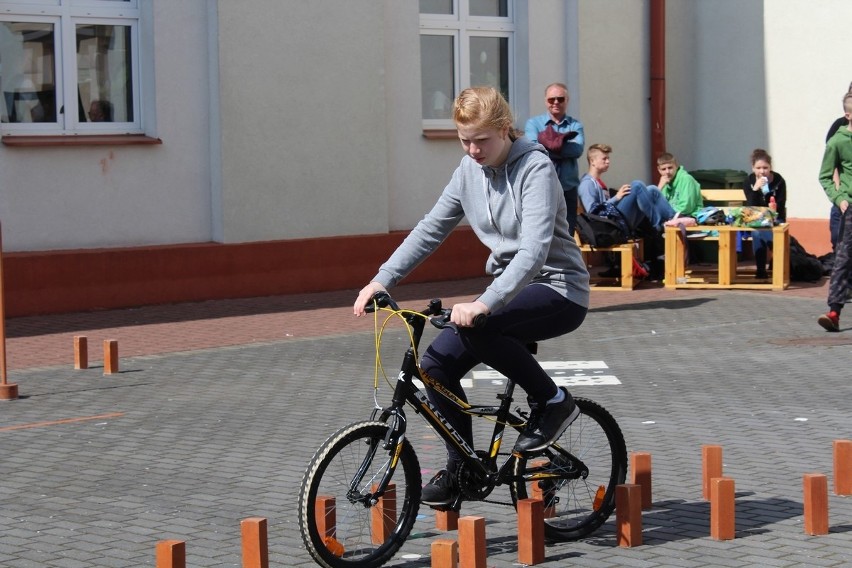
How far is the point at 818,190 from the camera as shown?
62.2 feet

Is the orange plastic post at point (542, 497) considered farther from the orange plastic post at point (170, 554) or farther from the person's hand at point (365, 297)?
the orange plastic post at point (170, 554)

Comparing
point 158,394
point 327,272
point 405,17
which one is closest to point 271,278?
point 327,272

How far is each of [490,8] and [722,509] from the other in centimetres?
1301

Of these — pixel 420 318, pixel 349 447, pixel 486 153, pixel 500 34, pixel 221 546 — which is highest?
pixel 500 34

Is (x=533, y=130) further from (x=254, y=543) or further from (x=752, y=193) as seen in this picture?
(x=254, y=543)

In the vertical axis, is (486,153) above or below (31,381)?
above

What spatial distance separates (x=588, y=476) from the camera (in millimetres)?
5926

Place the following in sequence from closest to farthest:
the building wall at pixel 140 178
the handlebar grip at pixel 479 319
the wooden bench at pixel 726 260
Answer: the handlebar grip at pixel 479 319, the building wall at pixel 140 178, the wooden bench at pixel 726 260

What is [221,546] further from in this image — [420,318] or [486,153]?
[486,153]

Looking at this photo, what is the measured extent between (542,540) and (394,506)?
55cm

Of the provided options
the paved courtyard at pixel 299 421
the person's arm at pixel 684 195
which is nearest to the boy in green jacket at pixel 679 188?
the person's arm at pixel 684 195

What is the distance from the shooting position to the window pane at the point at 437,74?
17375mm

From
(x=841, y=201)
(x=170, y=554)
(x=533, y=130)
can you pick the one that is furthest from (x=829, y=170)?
(x=170, y=554)

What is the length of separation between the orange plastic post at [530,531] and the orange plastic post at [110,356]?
229 inches
